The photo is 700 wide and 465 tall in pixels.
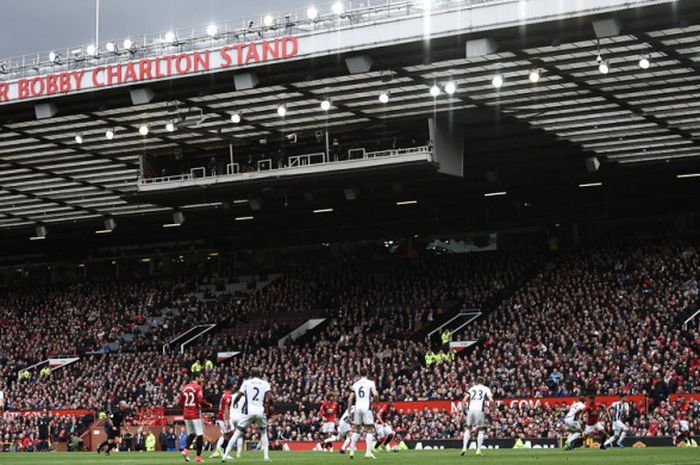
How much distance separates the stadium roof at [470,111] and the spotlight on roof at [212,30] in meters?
1.45

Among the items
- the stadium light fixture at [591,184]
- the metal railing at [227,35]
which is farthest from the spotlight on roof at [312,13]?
the stadium light fixture at [591,184]

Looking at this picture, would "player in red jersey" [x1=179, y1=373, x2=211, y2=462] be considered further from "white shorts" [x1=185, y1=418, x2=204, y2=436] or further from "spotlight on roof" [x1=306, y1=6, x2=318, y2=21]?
"spotlight on roof" [x1=306, y1=6, x2=318, y2=21]

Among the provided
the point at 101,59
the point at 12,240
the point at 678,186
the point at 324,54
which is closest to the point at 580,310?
the point at 678,186

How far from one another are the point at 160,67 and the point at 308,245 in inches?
1108

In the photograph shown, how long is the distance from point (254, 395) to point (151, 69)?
17.0 meters

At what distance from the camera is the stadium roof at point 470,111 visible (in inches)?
1458

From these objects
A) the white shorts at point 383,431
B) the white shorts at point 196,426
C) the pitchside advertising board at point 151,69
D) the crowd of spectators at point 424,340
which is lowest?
the white shorts at point 383,431

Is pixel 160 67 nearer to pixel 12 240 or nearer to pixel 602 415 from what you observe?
pixel 602 415

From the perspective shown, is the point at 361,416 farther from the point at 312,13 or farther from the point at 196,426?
the point at 312,13

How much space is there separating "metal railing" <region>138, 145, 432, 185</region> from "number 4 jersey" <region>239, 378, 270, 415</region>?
17.8 metres

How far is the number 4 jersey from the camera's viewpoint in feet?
88.6

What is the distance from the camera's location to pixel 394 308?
5844 cm

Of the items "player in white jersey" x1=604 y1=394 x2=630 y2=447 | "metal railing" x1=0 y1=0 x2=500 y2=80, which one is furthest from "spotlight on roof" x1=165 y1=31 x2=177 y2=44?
"player in white jersey" x1=604 y1=394 x2=630 y2=447

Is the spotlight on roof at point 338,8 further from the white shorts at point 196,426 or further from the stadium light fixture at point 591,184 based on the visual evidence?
the stadium light fixture at point 591,184
